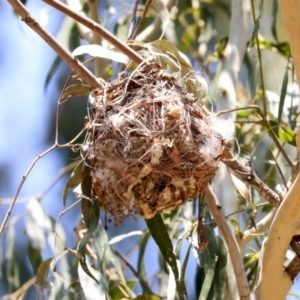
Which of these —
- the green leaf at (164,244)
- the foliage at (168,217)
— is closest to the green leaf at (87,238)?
the foliage at (168,217)

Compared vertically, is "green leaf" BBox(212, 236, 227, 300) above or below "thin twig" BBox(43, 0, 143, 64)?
below

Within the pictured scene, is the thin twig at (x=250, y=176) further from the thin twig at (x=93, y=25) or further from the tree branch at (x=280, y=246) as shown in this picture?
the thin twig at (x=93, y=25)

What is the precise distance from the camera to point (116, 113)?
1.44 metres

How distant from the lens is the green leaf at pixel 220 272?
1.67 m

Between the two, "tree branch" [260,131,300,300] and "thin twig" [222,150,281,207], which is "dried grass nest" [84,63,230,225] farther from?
"tree branch" [260,131,300,300]

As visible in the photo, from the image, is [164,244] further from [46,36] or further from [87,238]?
[46,36]

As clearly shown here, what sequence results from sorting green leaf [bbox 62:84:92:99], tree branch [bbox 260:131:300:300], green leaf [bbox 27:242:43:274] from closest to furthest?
1. tree branch [bbox 260:131:300:300]
2. green leaf [bbox 62:84:92:99]
3. green leaf [bbox 27:242:43:274]

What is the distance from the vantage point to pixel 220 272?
171 cm

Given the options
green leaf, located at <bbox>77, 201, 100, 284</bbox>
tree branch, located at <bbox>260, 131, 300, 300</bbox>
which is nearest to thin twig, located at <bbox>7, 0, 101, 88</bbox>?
green leaf, located at <bbox>77, 201, 100, 284</bbox>

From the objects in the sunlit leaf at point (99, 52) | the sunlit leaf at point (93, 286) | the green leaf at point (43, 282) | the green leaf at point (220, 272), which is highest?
the sunlit leaf at point (99, 52)

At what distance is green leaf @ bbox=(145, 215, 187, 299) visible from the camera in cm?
165

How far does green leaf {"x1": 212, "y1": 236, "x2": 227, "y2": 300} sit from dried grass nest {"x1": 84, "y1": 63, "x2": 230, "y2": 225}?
32 centimetres

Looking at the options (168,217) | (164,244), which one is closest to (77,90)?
(164,244)

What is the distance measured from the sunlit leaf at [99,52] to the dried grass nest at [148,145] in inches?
2.0
